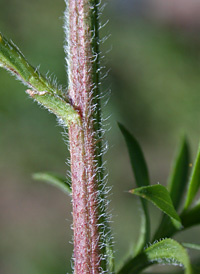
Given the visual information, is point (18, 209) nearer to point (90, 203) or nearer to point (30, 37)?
point (30, 37)

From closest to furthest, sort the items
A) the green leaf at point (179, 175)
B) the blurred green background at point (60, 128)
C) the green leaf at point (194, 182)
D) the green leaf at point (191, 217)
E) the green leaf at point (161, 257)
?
the green leaf at point (161, 257) → the green leaf at point (194, 182) → the green leaf at point (191, 217) → the green leaf at point (179, 175) → the blurred green background at point (60, 128)

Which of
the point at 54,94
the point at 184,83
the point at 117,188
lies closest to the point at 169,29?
the point at 184,83

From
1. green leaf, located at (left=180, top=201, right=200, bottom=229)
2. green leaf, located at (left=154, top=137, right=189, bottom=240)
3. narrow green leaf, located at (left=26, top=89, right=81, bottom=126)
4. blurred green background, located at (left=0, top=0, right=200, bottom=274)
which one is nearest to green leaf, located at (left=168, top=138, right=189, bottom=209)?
green leaf, located at (left=154, top=137, right=189, bottom=240)

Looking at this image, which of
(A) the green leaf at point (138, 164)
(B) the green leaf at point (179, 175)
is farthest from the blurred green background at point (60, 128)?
(A) the green leaf at point (138, 164)

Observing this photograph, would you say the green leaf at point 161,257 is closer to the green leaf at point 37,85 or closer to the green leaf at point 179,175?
the green leaf at point 179,175

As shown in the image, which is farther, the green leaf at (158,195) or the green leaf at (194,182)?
the green leaf at (194,182)

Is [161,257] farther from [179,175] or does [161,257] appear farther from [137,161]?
[179,175]

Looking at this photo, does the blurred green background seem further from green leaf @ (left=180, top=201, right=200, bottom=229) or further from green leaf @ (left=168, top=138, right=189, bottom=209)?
green leaf @ (left=180, top=201, right=200, bottom=229)
